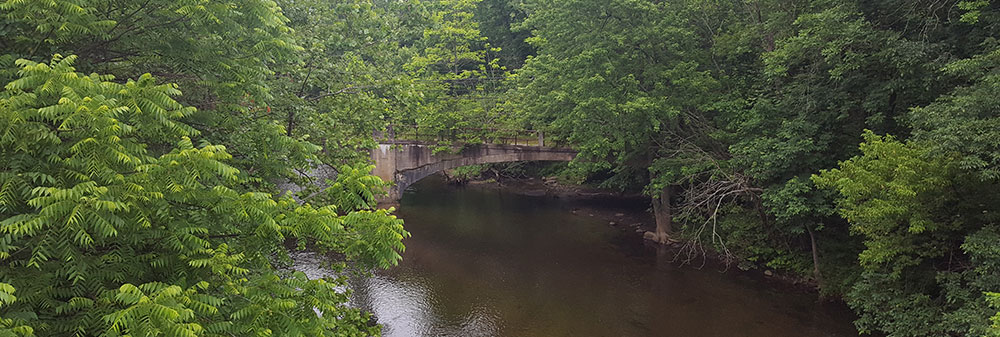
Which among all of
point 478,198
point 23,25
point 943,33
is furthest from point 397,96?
point 478,198

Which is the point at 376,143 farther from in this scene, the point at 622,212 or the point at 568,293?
the point at 622,212

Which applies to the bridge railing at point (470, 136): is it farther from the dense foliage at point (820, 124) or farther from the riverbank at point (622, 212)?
the riverbank at point (622, 212)

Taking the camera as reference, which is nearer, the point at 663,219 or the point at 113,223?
the point at 113,223

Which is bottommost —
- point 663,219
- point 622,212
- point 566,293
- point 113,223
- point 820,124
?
point 566,293

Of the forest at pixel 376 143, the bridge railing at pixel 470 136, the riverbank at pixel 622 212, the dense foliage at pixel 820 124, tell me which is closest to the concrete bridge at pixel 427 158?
the bridge railing at pixel 470 136

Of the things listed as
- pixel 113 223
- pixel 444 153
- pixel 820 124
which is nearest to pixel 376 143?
pixel 113 223

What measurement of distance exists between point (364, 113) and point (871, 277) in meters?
12.6

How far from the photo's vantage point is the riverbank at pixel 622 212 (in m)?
17.8

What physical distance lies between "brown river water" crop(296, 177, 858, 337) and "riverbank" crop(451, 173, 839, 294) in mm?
346

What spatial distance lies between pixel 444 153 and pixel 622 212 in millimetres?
9698

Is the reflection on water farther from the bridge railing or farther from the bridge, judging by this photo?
the bridge railing

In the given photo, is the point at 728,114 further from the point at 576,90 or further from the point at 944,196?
the point at 944,196

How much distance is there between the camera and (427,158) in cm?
2766

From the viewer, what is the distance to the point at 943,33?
1234cm
